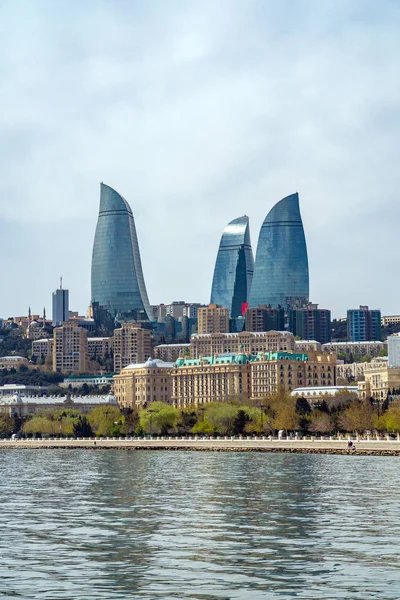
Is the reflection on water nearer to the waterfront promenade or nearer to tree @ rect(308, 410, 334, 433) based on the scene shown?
the waterfront promenade

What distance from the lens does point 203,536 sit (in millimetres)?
57312

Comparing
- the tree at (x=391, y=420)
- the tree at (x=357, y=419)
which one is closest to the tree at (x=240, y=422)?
the tree at (x=357, y=419)

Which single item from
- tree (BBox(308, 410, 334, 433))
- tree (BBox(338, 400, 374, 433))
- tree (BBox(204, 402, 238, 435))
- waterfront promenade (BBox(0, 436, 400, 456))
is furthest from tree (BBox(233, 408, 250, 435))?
tree (BBox(338, 400, 374, 433))

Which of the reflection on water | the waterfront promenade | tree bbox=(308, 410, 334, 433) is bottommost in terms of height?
the reflection on water

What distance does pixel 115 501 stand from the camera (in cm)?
7581

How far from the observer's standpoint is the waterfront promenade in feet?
452

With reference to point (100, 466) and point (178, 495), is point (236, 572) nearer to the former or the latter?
point (178, 495)

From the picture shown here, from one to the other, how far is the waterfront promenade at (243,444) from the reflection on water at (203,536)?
37.2m

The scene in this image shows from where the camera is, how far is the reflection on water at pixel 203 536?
4503cm

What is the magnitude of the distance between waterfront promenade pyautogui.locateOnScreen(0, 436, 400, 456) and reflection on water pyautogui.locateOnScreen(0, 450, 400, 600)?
1465 inches

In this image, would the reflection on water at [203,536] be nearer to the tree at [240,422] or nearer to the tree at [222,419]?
the tree at [240,422]

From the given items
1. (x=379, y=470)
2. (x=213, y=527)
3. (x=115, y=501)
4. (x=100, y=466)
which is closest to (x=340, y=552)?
(x=213, y=527)

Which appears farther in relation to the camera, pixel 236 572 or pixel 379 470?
pixel 379 470

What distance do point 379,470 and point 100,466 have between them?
28.7 m
